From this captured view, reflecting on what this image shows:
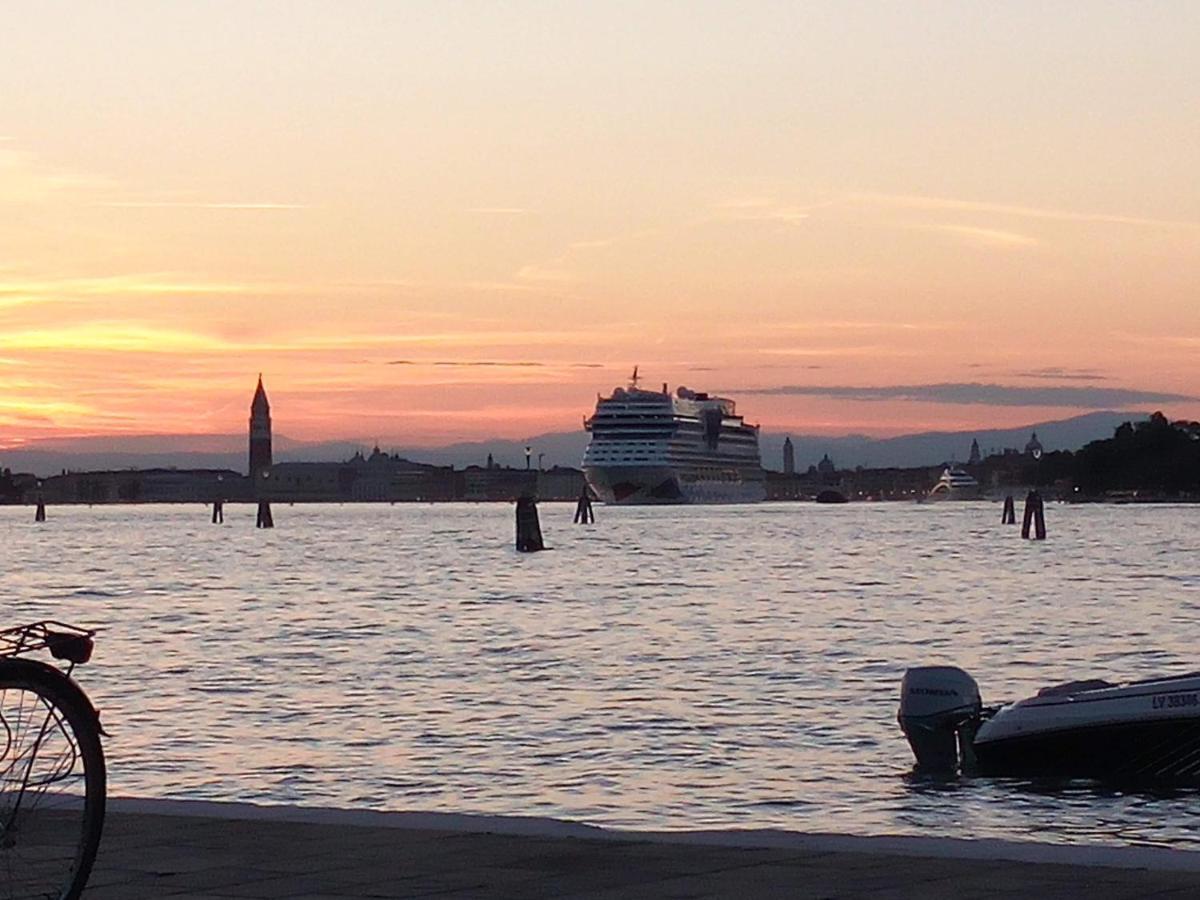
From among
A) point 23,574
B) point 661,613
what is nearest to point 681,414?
point 23,574

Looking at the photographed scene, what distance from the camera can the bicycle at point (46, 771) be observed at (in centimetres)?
617

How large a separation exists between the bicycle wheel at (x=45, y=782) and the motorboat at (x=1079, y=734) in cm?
1289

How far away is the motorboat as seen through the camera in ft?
58.9

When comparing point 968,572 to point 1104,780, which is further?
point 968,572

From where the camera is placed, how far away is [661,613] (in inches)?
1902

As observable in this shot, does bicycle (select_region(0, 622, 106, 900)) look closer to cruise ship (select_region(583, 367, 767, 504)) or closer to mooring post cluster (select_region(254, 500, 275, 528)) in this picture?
mooring post cluster (select_region(254, 500, 275, 528))

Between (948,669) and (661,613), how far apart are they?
93.9 feet

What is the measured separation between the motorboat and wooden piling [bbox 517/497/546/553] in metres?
79.9

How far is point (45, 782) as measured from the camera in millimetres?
6355

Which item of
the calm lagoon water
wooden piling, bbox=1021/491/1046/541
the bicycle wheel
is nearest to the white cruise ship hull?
wooden piling, bbox=1021/491/1046/541

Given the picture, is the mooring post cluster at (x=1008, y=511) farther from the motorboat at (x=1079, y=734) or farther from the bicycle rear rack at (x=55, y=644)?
the bicycle rear rack at (x=55, y=644)

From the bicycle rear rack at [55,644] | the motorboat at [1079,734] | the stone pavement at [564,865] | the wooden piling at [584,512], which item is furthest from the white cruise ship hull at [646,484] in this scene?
the bicycle rear rack at [55,644]

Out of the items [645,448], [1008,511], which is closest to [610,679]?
[1008,511]

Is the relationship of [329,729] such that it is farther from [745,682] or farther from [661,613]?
[661,613]
